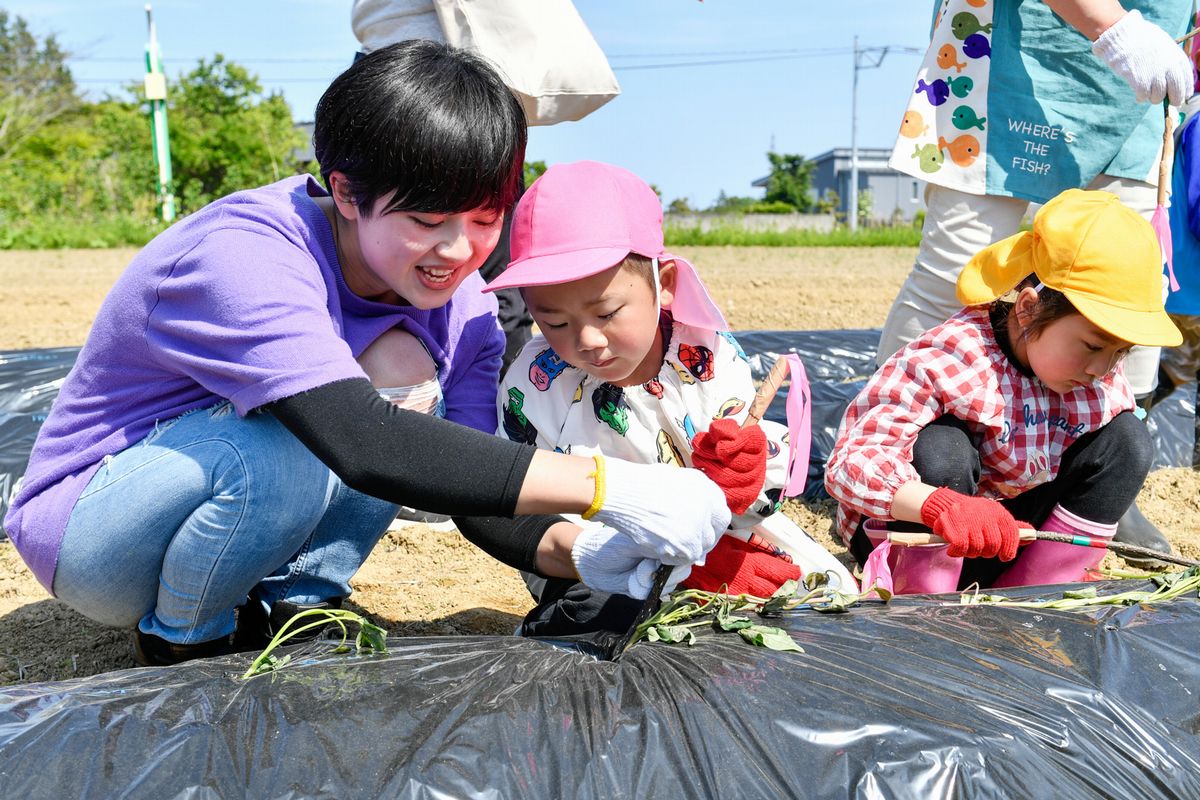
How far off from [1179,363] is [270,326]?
2441 mm

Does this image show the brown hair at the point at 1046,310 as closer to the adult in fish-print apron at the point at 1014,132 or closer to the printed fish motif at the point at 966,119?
the adult in fish-print apron at the point at 1014,132

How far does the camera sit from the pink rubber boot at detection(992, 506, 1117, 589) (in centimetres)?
179

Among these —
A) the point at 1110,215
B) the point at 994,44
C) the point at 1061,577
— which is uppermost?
the point at 994,44

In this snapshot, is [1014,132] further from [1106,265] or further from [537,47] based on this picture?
[537,47]

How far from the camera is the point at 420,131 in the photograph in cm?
128

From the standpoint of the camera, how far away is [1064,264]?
1.66 metres

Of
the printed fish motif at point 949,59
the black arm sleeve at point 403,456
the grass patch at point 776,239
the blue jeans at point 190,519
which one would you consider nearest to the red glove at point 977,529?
the black arm sleeve at point 403,456

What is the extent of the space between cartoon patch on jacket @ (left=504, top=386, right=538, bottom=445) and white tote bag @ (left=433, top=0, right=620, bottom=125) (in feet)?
2.25

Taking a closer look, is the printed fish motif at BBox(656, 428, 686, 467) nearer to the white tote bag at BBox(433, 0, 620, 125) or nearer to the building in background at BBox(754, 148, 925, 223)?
the white tote bag at BBox(433, 0, 620, 125)

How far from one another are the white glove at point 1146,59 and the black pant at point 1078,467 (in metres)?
0.58

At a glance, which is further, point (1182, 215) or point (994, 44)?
point (1182, 215)

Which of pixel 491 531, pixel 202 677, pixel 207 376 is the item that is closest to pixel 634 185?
pixel 491 531

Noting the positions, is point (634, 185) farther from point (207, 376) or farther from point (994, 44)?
point (994, 44)

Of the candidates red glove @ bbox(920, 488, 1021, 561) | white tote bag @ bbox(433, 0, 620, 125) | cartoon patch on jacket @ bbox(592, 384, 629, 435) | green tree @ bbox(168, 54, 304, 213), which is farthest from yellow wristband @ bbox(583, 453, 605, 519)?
green tree @ bbox(168, 54, 304, 213)
